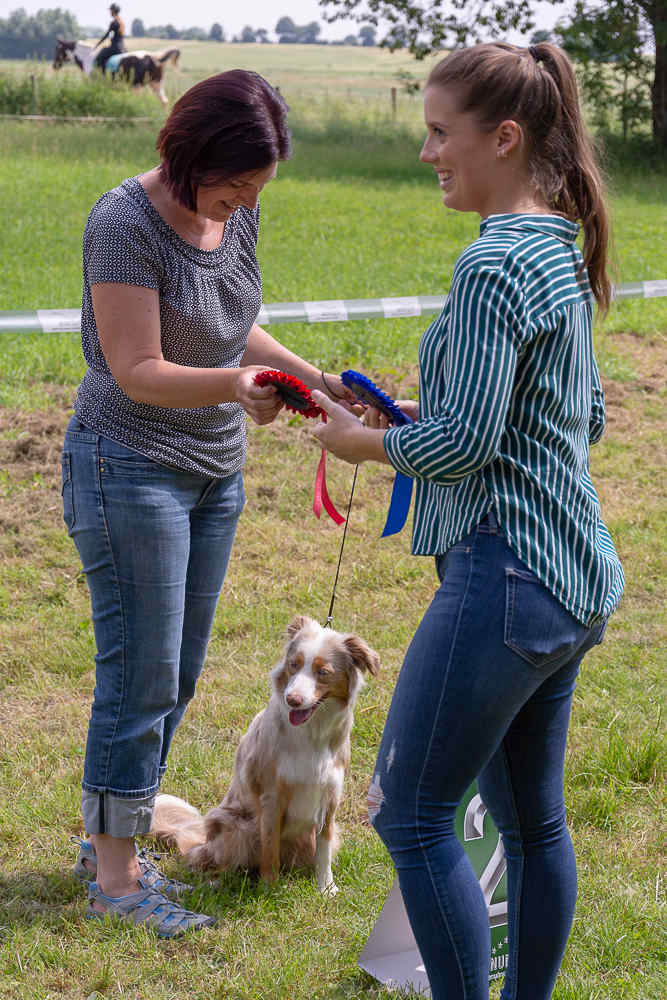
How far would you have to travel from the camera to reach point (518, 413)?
1.95 metres

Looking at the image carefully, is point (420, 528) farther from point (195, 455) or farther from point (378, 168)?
point (378, 168)

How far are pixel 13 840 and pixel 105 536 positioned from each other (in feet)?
4.12

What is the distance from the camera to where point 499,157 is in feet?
6.56

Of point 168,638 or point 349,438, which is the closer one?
point 349,438

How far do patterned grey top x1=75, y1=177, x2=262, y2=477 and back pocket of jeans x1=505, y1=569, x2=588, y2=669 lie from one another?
1205 mm

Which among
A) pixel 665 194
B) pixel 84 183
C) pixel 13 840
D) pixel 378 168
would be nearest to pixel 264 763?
pixel 13 840

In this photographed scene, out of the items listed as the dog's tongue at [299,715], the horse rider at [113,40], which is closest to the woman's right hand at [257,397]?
the dog's tongue at [299,715]

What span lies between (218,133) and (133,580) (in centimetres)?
114

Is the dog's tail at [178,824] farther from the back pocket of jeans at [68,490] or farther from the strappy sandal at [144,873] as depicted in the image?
the back pocket of jeans at [68,490]

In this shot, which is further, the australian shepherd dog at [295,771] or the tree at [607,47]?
the tree at [607,47]

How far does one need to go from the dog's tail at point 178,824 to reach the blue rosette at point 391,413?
1514 millimetres

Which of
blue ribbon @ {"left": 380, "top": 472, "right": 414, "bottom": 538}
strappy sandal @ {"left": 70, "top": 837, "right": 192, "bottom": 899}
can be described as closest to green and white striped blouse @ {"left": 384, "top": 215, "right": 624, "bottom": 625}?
blue ribbon @ {"left": 380, "top": 472, "right": 414, "bottom": 538}

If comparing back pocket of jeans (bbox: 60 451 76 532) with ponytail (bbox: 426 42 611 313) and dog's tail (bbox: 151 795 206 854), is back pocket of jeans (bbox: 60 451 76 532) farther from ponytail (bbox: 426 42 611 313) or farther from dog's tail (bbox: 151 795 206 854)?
ponytail (bbox: 426 42 611 313)

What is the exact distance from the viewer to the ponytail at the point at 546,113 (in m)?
1.96
